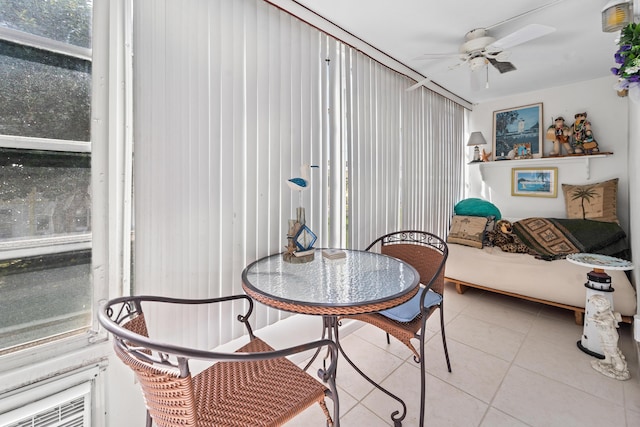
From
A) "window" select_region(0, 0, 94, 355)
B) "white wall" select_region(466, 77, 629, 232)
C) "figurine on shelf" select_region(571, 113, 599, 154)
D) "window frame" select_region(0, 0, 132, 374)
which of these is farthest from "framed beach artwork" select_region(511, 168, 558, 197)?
"window" select_region(0, 0, 94, 355)

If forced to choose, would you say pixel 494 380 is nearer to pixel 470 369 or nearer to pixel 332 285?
pixel 470 369

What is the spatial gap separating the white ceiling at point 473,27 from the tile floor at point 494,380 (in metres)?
2.41

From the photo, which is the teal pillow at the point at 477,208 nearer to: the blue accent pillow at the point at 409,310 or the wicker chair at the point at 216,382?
the blue accent pillow at the point at 409,310

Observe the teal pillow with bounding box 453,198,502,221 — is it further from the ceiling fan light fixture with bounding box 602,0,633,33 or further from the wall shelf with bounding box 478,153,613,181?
the ceiling fan light fixture with bounding box 602,0,633,33

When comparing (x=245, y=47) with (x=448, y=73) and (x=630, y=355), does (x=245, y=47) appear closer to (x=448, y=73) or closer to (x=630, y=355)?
(x=448, y=73)

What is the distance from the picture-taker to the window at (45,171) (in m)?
1.05

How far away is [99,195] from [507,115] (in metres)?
4.80

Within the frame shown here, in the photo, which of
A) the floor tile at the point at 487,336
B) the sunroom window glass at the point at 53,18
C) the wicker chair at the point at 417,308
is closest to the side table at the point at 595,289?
the floor tile at the point at 487,336

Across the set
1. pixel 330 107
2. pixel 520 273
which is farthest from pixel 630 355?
pixel 330 107

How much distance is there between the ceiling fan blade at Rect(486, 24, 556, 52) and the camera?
1.69 m

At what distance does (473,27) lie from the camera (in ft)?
6.95

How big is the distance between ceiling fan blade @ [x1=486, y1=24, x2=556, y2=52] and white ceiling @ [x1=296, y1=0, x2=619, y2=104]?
0.23m

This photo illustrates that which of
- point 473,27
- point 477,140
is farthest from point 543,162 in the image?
point 473,27

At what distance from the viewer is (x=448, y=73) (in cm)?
304
